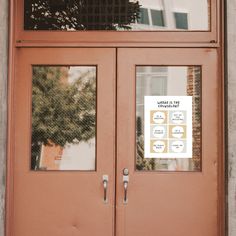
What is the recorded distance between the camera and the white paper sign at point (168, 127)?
5539 mm

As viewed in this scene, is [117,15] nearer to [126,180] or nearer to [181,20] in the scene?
[181,20]

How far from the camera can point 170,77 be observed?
18.3 ft

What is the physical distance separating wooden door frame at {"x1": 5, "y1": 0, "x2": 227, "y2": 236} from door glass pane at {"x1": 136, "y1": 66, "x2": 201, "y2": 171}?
9.5 inches

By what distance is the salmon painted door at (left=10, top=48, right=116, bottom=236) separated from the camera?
550 centimetres

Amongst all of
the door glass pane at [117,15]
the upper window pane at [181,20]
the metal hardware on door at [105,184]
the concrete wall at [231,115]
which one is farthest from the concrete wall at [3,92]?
the concrete wall at [231,115]

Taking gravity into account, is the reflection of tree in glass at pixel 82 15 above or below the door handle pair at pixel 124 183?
above

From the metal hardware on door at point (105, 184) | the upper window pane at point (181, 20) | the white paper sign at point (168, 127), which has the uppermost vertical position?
the upper window pane at point (181, 20)

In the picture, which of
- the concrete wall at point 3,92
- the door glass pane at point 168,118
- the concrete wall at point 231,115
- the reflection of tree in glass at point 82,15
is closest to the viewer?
the concrete wall at point 231,115

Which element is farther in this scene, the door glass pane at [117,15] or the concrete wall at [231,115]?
the door glass pane at [117,15]

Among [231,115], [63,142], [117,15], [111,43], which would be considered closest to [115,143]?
[63,142]

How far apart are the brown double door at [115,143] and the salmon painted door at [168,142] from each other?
0.4 inches

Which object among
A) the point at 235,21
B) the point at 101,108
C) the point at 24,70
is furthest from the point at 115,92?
the point at 235,21

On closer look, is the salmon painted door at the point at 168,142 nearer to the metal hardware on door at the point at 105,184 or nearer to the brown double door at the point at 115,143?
the brown double door at the point at 115,143

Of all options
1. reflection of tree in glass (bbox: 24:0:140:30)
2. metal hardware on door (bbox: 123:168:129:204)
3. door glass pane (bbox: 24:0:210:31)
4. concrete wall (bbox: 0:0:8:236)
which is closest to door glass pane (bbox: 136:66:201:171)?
metal hardware on door (bbox: 123:168:129:204)
